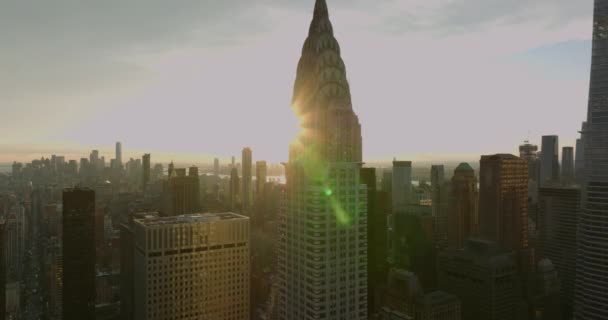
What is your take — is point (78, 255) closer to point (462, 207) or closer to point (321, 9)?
point (321, 9)

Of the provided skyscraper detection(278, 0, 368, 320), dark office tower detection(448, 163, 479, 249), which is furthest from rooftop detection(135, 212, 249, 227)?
dark office tower detection(448, 163, 479, 249)

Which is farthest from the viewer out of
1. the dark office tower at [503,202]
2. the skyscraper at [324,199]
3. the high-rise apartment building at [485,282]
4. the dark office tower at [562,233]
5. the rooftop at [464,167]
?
the rooftop at [464,167]

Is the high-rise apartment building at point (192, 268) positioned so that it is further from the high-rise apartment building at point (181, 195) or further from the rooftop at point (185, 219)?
the high-rise apartment building at point (181, 195)

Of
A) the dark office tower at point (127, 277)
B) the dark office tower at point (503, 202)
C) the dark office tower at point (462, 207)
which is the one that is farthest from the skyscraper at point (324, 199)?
the dark office tower at point (462, 207)

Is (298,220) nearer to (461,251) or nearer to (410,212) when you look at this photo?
(461,251)

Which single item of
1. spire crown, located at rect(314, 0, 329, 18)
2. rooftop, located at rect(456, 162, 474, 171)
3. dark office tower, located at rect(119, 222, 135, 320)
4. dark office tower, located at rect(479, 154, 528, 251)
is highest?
spire crown, located at rect(314, 0, 329, 18)

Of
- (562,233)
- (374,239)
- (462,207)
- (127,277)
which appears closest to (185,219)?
(127,277)

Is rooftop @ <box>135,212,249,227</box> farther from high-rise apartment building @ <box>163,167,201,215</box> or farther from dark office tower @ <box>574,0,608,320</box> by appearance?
dark office tower @ <box>574,0,608,320</box>
